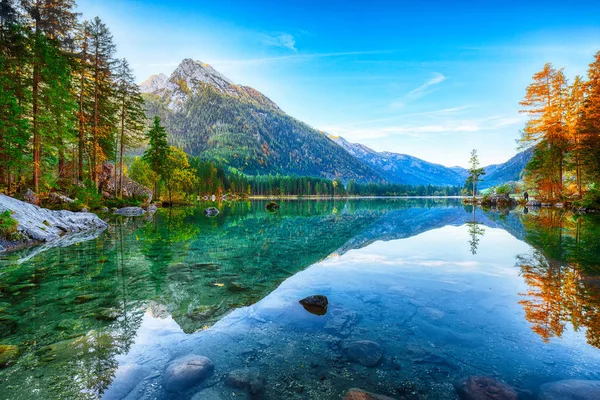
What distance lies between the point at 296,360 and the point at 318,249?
11.0 meters

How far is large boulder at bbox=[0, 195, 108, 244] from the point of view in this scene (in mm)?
15914

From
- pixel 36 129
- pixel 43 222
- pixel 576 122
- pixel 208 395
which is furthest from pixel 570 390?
pixel 576 122

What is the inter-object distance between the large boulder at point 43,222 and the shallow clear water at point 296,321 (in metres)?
3.74

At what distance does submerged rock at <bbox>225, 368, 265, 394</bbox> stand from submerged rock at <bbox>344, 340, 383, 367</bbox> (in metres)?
1.65

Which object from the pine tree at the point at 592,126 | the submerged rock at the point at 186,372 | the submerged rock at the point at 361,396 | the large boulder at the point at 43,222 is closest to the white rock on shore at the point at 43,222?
the large boulder at the point at 43,222

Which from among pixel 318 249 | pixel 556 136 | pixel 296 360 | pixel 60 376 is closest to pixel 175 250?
pixel 318 249

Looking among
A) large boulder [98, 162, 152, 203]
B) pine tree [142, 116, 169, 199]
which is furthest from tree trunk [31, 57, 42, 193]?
pine tree [142, 116, 169, 199]

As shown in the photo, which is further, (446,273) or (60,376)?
(446,273)

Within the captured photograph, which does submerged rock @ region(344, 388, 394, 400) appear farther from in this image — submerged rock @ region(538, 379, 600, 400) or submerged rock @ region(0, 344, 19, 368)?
submerged rock @ region(0, 344, 19, 368)

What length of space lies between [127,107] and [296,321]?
152 ft

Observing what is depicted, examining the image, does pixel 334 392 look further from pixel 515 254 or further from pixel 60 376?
pixel 515 254

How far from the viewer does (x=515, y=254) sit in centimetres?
1350

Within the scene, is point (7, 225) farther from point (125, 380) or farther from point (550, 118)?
point (550, 118)

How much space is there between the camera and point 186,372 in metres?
4.60
